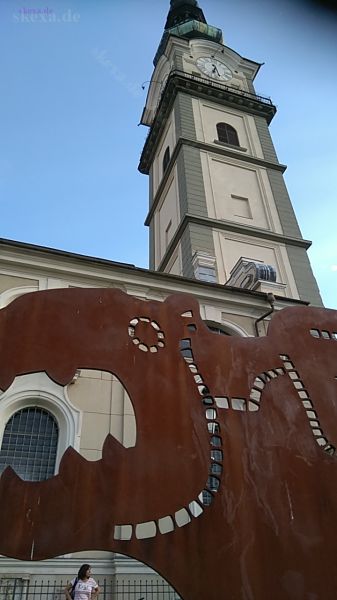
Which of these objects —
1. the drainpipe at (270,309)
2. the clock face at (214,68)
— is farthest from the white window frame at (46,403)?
the clock face at (214,68)

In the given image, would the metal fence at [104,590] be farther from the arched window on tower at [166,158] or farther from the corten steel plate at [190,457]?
the arched window on tower at [166,158]

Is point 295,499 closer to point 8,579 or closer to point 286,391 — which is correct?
point 286,391

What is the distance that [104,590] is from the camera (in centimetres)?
865

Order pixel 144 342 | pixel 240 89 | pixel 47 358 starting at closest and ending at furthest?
pixel 47 358, pixel 144 342, pixel 240 89

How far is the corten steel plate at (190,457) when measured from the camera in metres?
5.14

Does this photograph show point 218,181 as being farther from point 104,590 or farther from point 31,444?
point 104,590

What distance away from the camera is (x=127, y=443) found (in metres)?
10.3

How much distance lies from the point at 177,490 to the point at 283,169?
2167 cm

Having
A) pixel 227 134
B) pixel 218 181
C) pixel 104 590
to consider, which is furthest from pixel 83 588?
pixel 227 134

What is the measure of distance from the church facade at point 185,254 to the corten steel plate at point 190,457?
3.75m

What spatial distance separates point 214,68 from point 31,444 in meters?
27.0

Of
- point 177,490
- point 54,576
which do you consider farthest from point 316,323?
point 54,576

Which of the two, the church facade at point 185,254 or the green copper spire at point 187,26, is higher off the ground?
the green copper spire at point 187,26

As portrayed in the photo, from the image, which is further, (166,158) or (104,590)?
(166,158)
